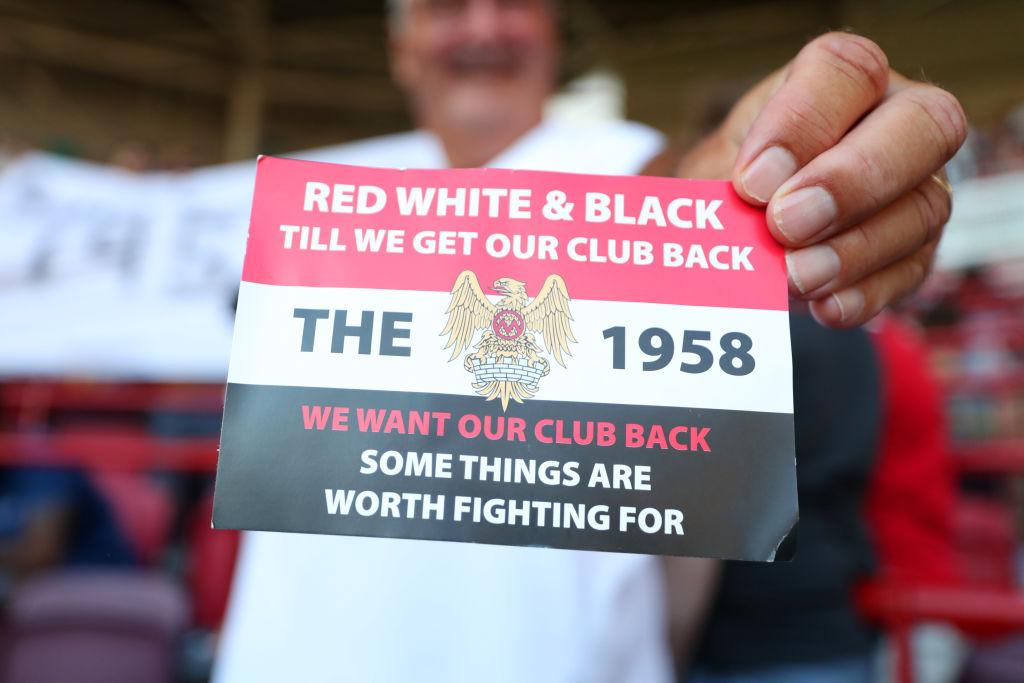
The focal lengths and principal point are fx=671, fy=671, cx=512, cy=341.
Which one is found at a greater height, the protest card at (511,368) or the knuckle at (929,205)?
the knuckle at (929,205)

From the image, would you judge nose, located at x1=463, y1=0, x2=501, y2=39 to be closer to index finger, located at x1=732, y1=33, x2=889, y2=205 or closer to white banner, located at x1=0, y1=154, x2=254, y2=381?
index finger, located at x1=732, y1=33, x2=889, y2=205

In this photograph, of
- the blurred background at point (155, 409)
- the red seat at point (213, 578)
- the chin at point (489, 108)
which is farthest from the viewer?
the red seat at point (213, 578)

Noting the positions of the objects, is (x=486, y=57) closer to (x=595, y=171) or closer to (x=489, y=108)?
(x=489, y=108)

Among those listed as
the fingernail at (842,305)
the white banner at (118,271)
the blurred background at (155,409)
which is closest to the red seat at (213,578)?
the blurred background at (155,409)

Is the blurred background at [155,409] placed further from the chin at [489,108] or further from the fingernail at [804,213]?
the chin at [489,108]

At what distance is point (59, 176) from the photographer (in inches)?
77.9

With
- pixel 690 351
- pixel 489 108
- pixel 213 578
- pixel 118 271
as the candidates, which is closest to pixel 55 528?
pixel 213 578

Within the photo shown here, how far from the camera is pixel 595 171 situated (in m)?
0.76

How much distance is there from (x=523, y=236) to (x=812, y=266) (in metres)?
0.20

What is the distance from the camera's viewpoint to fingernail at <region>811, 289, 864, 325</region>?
474 millimetres

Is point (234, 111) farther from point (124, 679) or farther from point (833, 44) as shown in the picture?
point (833, 44)

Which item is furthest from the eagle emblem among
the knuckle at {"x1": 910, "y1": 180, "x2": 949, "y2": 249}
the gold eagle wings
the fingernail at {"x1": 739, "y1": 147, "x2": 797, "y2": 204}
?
the knuckle at {"x1": 910, "y1": 180, "x2": 949, "y2": 249}

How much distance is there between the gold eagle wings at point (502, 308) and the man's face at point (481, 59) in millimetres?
673

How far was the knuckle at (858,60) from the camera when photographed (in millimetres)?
453
